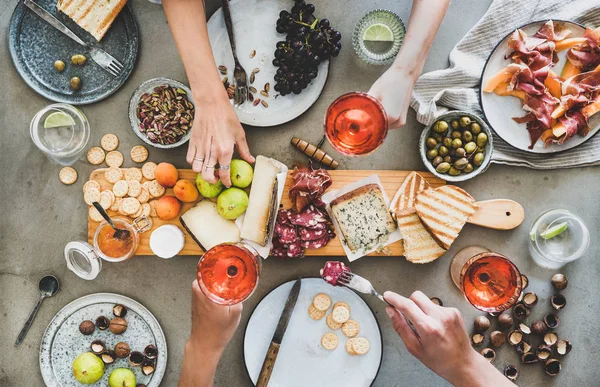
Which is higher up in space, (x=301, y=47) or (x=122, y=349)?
(x=301, y=47)

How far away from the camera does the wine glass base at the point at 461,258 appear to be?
1.53 metres

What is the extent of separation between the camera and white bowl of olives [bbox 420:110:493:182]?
1.43m

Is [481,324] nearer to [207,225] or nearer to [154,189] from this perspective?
[207,225]

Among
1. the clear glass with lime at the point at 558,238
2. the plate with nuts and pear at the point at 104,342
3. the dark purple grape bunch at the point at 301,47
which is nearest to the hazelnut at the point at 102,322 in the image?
the plate with nuts and pear at the point at 104,342

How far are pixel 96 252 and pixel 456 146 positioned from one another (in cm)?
117

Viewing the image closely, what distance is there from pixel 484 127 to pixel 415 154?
228mm

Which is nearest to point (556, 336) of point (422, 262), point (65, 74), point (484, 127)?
point (422, 262)

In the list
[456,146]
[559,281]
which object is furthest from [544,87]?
[559,281]

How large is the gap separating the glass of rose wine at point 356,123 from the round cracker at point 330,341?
0.64 metres

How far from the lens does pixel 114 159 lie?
153cm

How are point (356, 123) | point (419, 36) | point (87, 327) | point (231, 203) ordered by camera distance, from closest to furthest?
point (356, 123), point (419, 36), point (231, 203), point (87, 327)

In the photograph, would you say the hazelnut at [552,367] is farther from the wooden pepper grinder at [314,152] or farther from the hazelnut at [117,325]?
the hazelnut at [117,325]

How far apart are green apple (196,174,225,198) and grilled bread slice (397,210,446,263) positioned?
0.56 metres

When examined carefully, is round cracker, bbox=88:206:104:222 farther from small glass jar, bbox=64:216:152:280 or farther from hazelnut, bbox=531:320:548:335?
hazelnut, bbox=531:320:548:335
